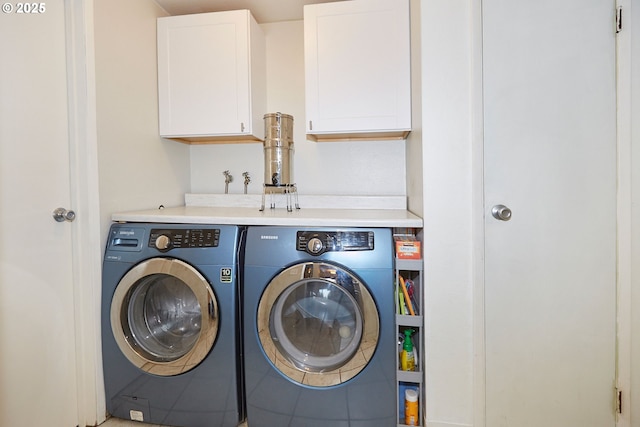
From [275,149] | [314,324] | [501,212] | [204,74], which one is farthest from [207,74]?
[501,212]

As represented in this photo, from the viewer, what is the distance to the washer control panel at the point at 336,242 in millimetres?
1294

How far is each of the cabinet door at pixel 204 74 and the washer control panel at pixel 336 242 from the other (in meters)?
0.93

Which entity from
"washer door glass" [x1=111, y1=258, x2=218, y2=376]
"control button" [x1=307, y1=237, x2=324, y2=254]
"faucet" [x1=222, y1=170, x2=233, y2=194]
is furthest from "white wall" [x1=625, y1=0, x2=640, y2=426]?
"faucet" [x1=222, y1=170, x2=233, y2=194]

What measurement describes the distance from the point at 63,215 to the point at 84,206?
0.09 meters

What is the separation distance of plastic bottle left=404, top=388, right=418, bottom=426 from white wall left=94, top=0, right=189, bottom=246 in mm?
1656

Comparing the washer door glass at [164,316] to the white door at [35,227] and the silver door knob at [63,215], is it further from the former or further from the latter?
the silver door knob at [63,215]

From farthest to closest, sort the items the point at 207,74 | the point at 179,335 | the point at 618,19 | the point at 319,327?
the point at 207,74 < the point at 179,335 < the point at 319,327 < the point at 618,19

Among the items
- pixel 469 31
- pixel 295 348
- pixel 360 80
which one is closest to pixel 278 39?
pixel 360 80

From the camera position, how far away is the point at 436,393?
50.3 inches

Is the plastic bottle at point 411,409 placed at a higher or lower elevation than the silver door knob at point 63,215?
lower

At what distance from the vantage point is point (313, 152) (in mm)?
2125

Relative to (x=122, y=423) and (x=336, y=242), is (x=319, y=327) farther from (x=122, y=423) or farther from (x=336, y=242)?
(x=122, y=423)

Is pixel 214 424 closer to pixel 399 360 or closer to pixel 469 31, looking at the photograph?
pixel 399 360

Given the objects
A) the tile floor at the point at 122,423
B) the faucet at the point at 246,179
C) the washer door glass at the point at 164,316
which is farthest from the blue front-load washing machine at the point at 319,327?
the faucet at the point at 246,179
